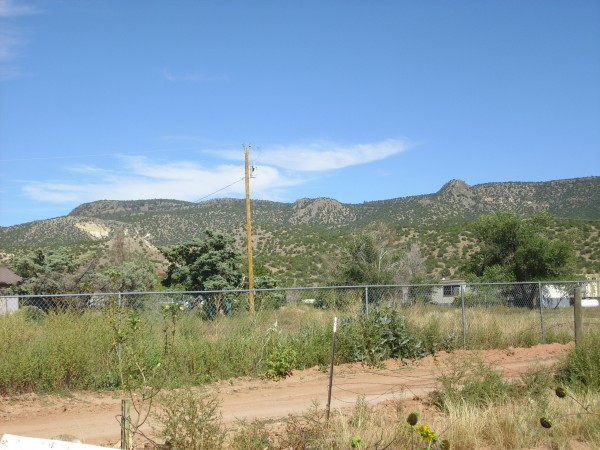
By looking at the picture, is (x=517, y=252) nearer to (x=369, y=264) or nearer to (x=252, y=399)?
(x=369, y=264)

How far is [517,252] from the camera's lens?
40.6 meters

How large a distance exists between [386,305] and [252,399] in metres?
5.87

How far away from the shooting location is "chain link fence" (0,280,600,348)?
14.2m

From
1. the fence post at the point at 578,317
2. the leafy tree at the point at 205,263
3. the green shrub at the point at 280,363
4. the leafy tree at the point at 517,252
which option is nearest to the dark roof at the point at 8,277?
the leafy tree at the point at 205,263

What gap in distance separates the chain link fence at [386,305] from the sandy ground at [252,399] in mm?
1815

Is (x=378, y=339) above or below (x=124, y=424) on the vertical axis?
below

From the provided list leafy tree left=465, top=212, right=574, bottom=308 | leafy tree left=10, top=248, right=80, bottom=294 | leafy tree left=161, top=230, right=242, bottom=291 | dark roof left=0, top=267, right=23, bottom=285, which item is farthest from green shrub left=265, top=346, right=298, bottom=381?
leafy tree left=465, top=212, right=574, bottom=308

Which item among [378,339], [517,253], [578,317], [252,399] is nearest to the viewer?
[252,399]

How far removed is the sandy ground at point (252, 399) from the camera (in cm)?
939

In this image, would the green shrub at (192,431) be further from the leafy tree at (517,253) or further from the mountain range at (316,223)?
the mountain range at (316,223)

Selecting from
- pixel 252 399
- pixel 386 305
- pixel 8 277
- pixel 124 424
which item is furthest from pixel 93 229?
pixel 124 424

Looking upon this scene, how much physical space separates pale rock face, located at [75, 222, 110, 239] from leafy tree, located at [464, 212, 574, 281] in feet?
144

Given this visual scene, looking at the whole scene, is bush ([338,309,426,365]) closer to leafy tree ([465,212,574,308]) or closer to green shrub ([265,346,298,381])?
green shrub ([265,346,298,381])

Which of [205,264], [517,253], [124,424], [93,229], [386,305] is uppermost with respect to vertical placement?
[93,229]
